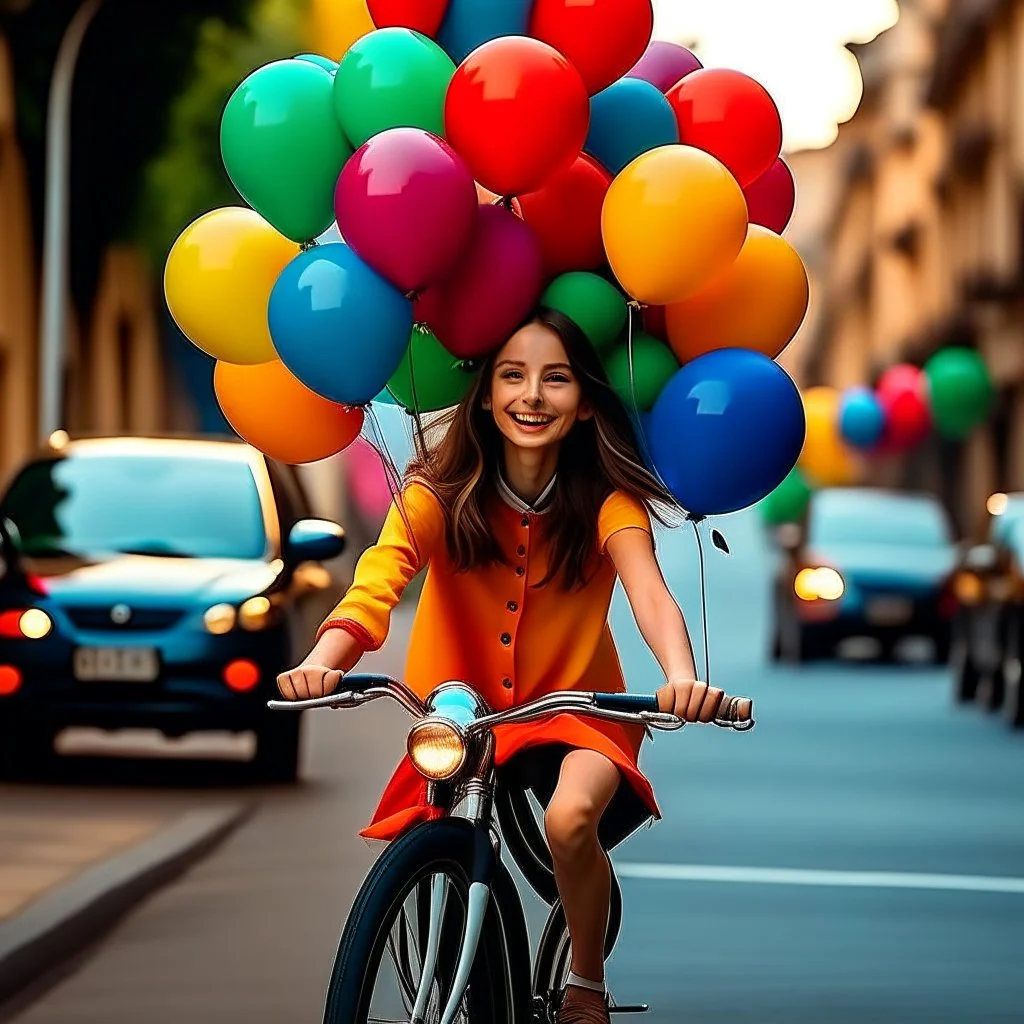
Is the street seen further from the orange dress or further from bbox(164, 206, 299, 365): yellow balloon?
bbox(164, 206, 299, 365): yellow balloon

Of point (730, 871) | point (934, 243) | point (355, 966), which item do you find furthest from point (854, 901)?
point (934, 243)

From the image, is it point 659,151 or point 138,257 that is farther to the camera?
point 138,257

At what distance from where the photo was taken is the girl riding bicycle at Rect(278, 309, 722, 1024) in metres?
5.37

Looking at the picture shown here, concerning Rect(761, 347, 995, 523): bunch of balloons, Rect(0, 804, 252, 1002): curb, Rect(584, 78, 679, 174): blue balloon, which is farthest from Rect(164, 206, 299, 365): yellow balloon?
Rect(761, 347, 995, 523): bunch of balloons

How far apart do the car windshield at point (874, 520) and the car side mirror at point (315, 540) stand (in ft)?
42.8

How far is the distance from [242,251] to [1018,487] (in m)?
37.1

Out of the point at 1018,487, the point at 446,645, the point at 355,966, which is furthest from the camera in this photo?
the point at 1018,487

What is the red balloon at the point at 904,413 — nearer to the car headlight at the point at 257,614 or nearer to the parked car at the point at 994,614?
the parked car at the point at 994,614

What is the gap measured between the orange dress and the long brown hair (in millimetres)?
34

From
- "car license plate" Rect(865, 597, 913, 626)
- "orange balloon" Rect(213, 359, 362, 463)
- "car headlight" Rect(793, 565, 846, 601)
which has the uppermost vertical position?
"orange balloon" Rect(213, 359, 362, 463)

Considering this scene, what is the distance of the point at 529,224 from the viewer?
5828mm

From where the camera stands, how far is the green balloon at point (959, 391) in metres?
26.8

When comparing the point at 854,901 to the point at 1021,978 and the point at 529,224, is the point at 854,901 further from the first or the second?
the point at 529,224

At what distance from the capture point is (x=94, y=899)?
8609mm
